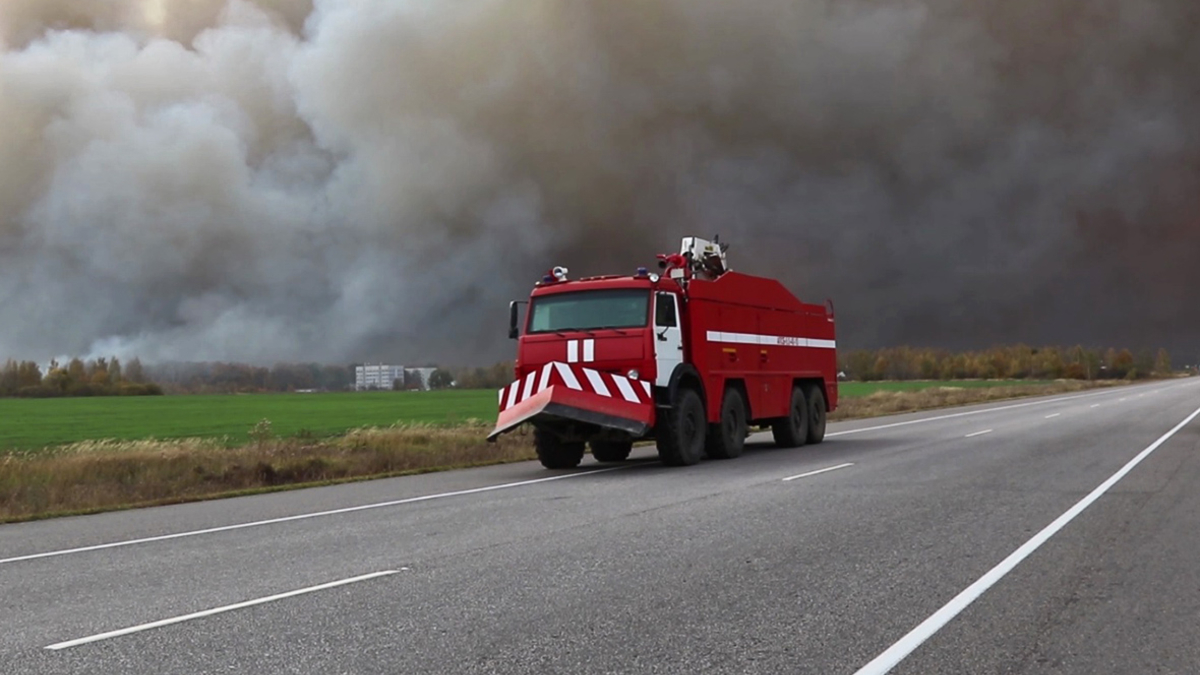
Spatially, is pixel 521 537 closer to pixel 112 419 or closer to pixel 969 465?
pixel 969 465

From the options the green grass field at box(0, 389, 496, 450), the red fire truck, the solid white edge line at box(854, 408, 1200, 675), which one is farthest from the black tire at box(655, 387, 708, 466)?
the green grass field at box(0, 389, 496, 450)

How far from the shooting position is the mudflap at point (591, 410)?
16.9m

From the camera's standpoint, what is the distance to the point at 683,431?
17906 mm

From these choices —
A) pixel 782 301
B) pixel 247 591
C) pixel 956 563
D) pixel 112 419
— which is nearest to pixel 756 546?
pixel 956 563

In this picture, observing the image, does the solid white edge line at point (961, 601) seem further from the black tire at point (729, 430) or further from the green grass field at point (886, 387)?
the green grass field at point (886, 387)

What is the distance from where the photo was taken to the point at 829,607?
6719 millimetres

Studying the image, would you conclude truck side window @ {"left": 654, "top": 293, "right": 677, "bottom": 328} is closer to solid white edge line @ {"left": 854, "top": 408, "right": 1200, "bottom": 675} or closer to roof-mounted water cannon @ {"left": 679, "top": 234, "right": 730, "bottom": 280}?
roof-mounted water cannon @ {"left": 679, "top": 234, "right": 730, "bottom": 280}

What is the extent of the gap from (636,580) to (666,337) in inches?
407

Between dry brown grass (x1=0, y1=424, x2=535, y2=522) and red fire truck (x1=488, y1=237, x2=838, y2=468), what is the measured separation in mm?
3042

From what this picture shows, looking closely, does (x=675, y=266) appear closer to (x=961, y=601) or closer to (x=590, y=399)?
(x=590, y=399)

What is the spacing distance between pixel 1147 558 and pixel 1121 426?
2178 cm

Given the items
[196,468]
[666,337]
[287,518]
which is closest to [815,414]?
[666,337]

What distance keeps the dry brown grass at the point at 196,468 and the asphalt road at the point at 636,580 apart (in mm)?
1806

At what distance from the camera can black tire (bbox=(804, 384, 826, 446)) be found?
24.2 metres
